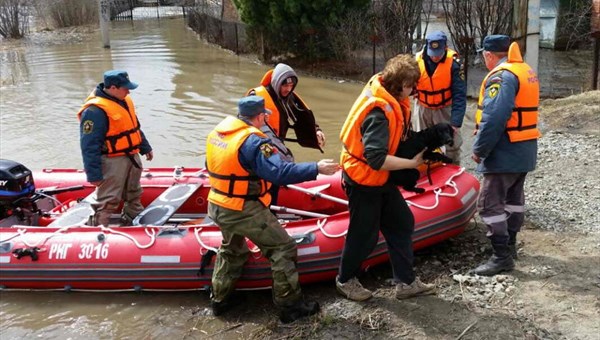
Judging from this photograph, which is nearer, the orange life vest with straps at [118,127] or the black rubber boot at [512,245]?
the black rubber boot at [512,245]

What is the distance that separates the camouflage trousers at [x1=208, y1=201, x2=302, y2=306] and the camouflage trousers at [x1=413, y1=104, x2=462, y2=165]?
2.21 metres

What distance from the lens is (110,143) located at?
16.0 ft

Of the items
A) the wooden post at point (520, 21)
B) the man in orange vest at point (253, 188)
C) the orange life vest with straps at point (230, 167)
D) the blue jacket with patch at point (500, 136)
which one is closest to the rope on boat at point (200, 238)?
the man in orange vest at point (253, 188)

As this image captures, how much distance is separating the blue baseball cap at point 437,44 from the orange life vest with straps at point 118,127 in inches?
103

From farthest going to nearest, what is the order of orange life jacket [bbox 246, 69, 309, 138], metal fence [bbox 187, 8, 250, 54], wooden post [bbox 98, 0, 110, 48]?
wooden post [bbox 98, 0, 110, 48] < metal fence [bbox 187, 8, 250, 54] < orange life jacket [bbox 246, 69, 309, 138]

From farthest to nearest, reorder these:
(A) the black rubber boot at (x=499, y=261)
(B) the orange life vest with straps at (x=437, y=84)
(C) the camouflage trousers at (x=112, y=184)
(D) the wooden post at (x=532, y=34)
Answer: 1. (D) the wooden post at (x=532, y=34)
2. (B) the orange life vest with straps at (x=437, y=84)
3. (C) the camouflage trousers at (x=112, y=184)
4. (A) the black rubber boot at (x=499, y=261)

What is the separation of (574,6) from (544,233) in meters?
12.7

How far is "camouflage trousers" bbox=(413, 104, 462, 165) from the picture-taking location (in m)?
5.41

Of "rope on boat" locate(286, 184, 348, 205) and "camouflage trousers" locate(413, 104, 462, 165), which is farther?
"camouflage trousers" locate(413, 104, 462, 165)

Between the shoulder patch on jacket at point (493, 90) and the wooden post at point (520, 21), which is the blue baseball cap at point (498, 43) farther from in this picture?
the wooden post at point (520, 21)

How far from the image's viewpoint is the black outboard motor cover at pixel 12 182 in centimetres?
528

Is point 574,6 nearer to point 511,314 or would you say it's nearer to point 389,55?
point 389,55

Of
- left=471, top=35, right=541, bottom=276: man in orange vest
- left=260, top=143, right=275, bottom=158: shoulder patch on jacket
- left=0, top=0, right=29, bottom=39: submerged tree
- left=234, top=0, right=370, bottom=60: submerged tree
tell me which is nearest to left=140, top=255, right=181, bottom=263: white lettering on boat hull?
left=260, top=143, right=275, bottom=158: shoulder patch on jacket

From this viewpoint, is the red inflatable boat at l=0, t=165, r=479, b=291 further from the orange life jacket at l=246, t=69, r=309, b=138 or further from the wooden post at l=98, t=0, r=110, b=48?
the wooden post at l=98, t=0, r=110, b=48
